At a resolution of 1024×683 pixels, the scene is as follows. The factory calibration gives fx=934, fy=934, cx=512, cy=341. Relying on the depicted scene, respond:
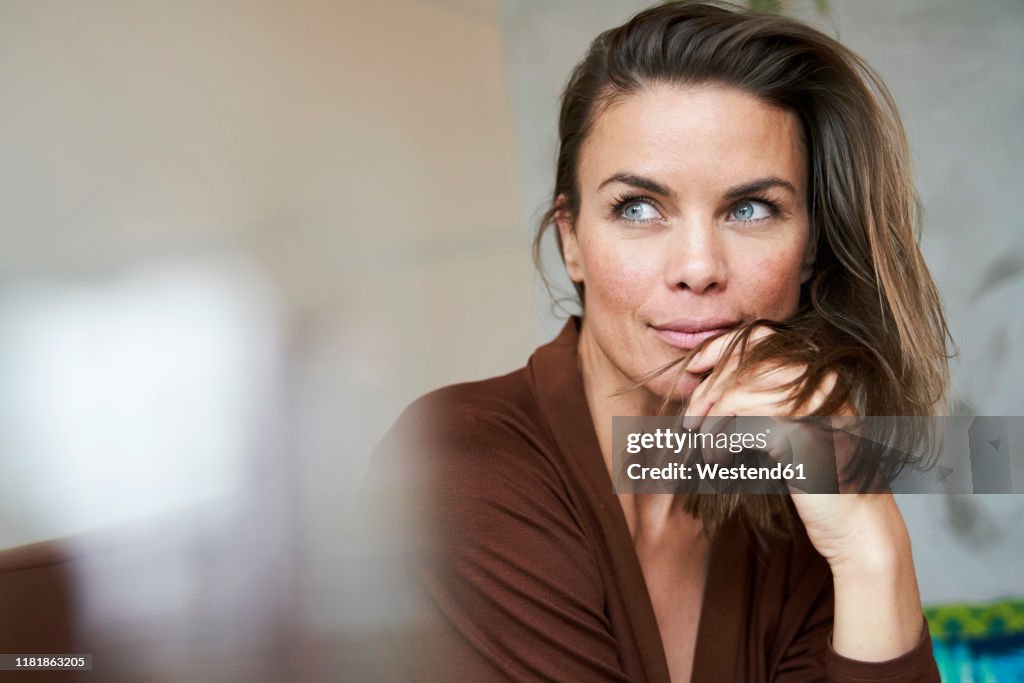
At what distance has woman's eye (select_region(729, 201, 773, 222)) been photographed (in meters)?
0.85

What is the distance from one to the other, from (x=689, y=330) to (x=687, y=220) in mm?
→ 100

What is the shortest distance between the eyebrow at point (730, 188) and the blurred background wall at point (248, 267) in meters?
0.38

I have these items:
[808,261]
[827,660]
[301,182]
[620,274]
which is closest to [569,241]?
[620,274]

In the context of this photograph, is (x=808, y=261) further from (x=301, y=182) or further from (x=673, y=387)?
(x=301, y=182)

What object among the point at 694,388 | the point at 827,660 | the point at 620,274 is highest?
the point at 620,274

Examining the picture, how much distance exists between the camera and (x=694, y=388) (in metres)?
0.85

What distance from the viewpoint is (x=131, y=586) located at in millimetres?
867

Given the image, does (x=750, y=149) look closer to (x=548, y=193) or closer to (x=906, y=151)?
(x=906, y=151)

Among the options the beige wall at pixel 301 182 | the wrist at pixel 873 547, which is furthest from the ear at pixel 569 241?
the wrist at pixel 873 547

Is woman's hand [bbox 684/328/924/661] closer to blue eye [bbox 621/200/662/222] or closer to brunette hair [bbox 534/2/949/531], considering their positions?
brunette hair [bbox 534/2/949/531]

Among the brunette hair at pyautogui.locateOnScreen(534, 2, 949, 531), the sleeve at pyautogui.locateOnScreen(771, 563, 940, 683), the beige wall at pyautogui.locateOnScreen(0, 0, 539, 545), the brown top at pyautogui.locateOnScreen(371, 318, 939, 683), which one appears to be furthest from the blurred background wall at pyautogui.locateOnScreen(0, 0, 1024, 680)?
the sleeve at pyautogui.locateOnScreen(771, 563, 940, 683)

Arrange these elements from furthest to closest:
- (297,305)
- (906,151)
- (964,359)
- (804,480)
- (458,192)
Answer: (964,359) → (458,192) → (297,305) → (906,151) → (804,480)

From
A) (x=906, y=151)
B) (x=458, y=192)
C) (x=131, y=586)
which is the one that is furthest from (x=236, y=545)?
(x=906, y=151)

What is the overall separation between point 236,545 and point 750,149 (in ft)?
2.10
